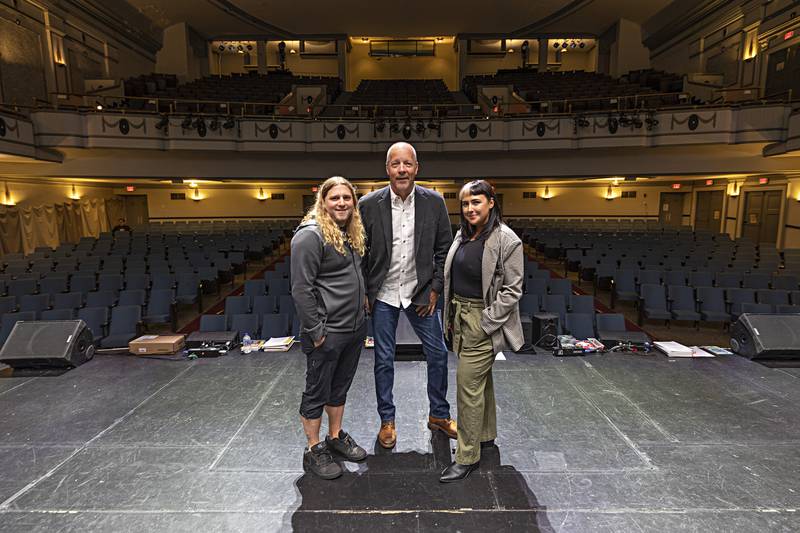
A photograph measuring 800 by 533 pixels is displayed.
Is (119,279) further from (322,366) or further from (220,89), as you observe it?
(220,89)

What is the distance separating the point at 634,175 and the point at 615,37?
32.6ft

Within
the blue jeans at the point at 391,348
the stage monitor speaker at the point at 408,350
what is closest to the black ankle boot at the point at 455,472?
the blue jeans at the point at 391,348

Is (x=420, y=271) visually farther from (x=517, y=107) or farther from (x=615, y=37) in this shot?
(x=615, y=37)

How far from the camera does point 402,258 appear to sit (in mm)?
2391

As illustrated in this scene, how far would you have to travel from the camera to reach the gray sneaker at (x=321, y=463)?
7.06 feet

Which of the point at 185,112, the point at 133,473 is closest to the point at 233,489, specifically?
the point at 133,473

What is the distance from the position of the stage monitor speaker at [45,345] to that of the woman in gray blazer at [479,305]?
11.4 ft

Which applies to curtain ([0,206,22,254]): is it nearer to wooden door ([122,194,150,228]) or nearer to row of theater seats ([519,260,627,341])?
wooden door ([122,194,150,228])

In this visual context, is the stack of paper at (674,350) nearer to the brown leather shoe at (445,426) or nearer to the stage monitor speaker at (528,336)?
the stage monitor speaker at (528,336)

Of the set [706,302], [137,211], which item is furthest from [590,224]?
[137,211]

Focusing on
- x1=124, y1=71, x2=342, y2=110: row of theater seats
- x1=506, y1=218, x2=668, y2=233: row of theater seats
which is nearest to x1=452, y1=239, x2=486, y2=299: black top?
x1=124, y1=71, x2=342, y2=110: row of theater seats

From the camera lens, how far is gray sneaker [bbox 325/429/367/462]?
7.53 ft

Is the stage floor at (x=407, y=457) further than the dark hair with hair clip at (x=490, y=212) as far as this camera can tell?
No

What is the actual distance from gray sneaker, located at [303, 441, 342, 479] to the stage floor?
6cm
